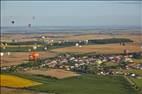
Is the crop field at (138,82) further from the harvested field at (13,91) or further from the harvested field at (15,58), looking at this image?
the harvested field at (15,58)

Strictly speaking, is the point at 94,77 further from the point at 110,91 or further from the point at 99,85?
the point at 110,91

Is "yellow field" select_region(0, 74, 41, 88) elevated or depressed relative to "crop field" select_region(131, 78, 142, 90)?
depressed

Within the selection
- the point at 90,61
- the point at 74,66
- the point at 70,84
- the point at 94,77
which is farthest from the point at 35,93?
the point at 90,61

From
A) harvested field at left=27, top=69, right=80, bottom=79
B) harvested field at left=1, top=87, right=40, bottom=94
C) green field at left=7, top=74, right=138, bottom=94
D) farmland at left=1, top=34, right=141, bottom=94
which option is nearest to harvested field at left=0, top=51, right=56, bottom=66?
farmland at left=1, top=34, right=141, bottom=94

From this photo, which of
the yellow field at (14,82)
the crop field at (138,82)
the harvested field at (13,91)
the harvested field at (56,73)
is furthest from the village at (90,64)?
the harvested field at (13,91)

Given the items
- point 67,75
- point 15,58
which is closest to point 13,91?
point 67,75

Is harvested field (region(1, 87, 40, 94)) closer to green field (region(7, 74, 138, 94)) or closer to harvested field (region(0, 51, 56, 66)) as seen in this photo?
green field (region(7, 74, 138, 94))

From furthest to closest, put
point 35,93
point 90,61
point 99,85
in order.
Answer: point 90,61 → point 99,85 → point 35,93
